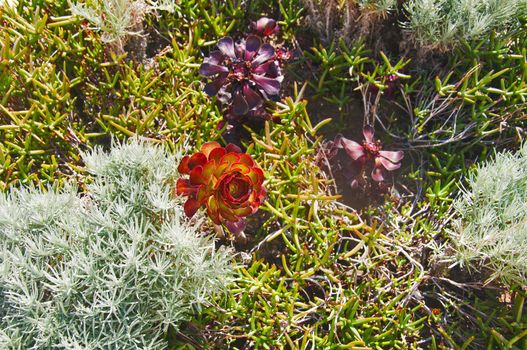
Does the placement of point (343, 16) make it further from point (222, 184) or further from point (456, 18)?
point (222, 184)

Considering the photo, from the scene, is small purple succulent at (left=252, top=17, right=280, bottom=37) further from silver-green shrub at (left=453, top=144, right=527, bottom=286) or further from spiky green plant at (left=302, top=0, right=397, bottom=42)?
silver-green shrub at (left=453, top=144, right=527, bottom=286)

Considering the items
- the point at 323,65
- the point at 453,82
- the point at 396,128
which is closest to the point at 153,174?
the point at 323,65

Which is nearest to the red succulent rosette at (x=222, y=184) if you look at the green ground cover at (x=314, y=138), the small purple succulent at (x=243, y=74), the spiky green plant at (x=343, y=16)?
the green ground cover at (x=314, y=138)

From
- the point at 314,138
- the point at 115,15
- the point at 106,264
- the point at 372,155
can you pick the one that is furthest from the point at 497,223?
the point at 115,15

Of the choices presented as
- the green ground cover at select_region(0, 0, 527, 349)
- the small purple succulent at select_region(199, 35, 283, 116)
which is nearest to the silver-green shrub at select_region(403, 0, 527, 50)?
the green ground cover at select_region(0, 0, 527, 349)

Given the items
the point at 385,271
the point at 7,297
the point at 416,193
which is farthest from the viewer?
the point at 416,193

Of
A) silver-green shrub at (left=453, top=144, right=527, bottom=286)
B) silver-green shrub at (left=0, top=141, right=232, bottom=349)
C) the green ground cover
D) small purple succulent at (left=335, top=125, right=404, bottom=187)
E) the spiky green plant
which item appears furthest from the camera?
the spiky green plant

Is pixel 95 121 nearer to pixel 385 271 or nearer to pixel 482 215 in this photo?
pixel 385 271
